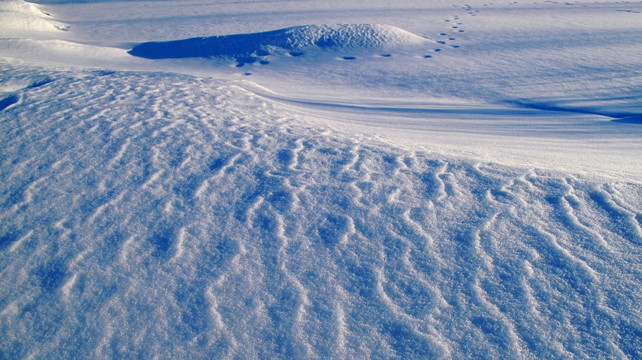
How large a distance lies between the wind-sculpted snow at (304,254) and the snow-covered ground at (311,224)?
0.04 feet

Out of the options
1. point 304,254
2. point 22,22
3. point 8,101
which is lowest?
point 304,254

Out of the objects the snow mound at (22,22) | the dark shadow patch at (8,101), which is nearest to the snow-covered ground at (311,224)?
the dark shadow patch at (8,101)

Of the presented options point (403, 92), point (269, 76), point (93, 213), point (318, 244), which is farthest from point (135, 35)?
point (318, 244)

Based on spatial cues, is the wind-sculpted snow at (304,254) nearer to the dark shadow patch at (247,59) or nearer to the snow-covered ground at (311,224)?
the snow-covered ground at (311,224)

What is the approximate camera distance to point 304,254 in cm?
253

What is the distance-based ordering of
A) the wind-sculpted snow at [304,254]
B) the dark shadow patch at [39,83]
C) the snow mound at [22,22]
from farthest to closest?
1. the snow mound at [22,22]
2. the dark shadow patch at [39,83]
3. the wind-sculpted snow at [304,254]

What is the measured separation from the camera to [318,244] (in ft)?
8.54

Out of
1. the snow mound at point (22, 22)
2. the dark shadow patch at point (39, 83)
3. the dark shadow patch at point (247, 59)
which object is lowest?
the dark shadow patch at point (247, 59)

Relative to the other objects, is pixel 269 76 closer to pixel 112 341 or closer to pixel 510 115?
pixel 510 115

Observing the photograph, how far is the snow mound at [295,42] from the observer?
991 centimetres

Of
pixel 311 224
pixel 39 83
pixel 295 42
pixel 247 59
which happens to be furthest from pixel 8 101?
pixel 295 42

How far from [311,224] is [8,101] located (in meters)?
5.07

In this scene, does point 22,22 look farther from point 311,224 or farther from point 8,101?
point 311,224

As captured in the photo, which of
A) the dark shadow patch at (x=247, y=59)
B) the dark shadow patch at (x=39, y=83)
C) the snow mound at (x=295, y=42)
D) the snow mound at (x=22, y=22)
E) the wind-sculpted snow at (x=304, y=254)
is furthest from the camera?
the snow mound at (x=22, y=22)
